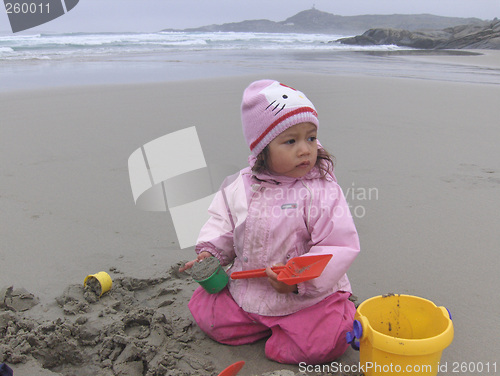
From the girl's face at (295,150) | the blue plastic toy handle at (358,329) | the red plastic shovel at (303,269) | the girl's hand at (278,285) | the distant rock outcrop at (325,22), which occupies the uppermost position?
the girl's face at (295,150)

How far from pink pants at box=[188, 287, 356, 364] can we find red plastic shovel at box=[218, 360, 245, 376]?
16 centimetres

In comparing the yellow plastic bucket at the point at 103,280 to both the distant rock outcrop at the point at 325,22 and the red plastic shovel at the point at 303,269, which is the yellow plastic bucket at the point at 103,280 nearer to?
the red plastic shovel at the point at 303,269

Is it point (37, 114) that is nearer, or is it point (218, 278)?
point (218, 278)

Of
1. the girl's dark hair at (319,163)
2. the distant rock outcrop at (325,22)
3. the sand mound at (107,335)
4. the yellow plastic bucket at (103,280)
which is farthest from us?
the distant rock outcrop at (325,22)

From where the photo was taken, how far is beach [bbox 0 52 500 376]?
190cm

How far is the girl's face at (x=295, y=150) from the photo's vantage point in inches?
76.1

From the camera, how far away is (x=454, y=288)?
7.34ft

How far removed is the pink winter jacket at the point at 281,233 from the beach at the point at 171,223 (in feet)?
0.79

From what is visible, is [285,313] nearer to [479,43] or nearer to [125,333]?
[125,333]

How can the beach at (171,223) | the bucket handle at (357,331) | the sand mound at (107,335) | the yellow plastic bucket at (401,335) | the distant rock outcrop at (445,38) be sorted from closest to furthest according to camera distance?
the yellow plastic bucket at (401,335) < the bucket handle at (357,331) < the sand mound at (107,335) < the beach at (171,223) < the distant rock outcrop at (445,38)

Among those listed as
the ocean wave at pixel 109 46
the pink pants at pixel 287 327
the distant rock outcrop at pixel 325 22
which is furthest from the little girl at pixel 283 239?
the distant rock outcrop at pixel 325 22

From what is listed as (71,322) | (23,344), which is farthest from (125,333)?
(23,344)

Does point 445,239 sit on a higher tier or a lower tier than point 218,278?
lower

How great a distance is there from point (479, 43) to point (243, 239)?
22.0m
